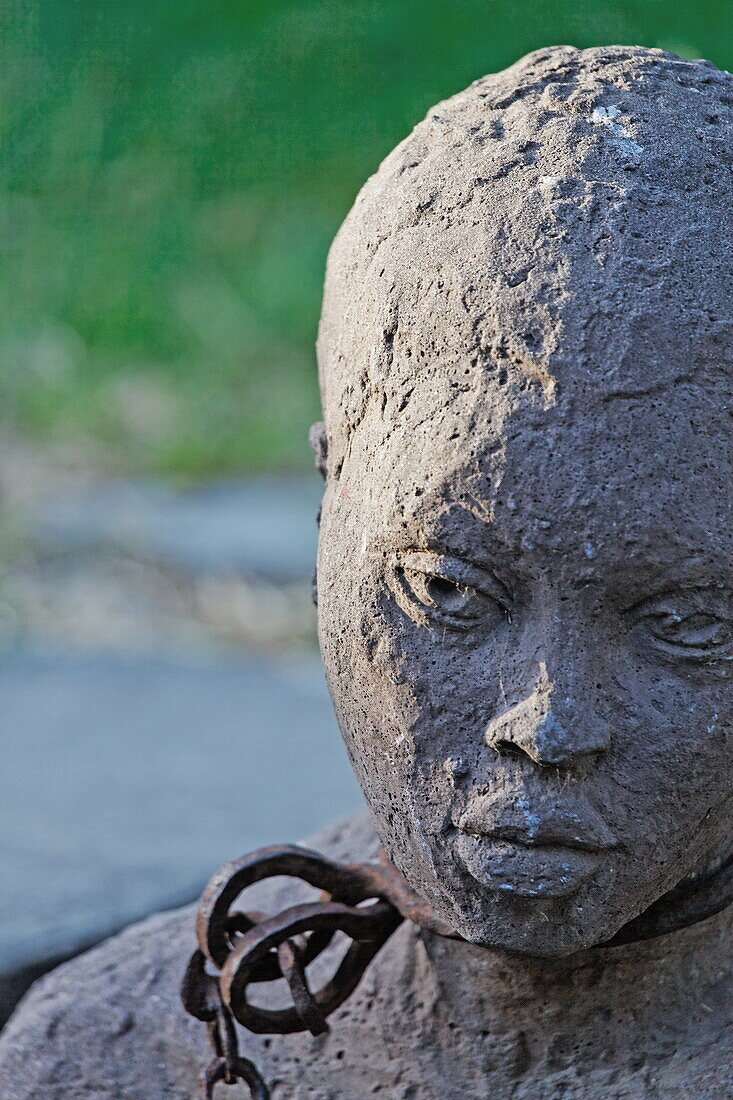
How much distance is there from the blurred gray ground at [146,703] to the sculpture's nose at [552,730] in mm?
1364

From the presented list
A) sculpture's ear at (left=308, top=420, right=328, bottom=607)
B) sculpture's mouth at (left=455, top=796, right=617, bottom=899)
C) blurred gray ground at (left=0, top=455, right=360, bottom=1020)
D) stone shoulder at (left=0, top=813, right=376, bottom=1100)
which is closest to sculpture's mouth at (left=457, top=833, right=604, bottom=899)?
sculpture's mouth at (left=455, top=796, right=617, bottom=899)

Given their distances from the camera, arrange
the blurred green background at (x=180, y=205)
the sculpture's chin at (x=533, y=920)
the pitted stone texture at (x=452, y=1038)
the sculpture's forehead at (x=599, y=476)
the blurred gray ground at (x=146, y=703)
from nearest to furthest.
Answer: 1. the sculpture's forehead at (x=599, y=476)
2. the sculpture's chin at (x=533, y=920)
3. the pitted stone texture at (x=452, y=1038)
4. the blurred gray ground at (x=146, y=703)
5. the blurred green background at (x=180, y=205)

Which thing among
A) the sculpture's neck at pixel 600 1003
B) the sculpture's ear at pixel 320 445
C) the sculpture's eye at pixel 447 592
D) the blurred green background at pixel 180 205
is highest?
the blurred green background at pixel 180 205

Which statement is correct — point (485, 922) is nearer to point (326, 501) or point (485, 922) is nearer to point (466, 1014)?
point (466, 1014)

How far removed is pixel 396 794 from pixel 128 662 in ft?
7.85

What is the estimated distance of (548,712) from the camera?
53.1 inches

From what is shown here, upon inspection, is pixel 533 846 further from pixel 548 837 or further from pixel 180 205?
pixel 180 205

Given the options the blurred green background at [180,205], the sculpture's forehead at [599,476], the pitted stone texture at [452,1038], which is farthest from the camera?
the blurred green background at [180,205]

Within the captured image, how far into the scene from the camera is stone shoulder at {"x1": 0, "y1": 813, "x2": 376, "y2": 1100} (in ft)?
6.23

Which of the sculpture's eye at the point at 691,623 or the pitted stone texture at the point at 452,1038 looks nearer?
the sculpture's eye at the point at 691,623

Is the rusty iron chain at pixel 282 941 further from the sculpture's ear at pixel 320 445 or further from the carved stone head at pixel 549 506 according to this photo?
the sculpture's ear at pixel 320 445

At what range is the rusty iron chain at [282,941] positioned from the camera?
5.46 feet

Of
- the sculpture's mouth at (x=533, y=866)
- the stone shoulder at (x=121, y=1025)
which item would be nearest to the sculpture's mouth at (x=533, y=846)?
the sculpture's mouth at (x=533, y=866)

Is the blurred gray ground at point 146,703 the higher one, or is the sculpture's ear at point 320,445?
the blurred gray ground at point 146,703
